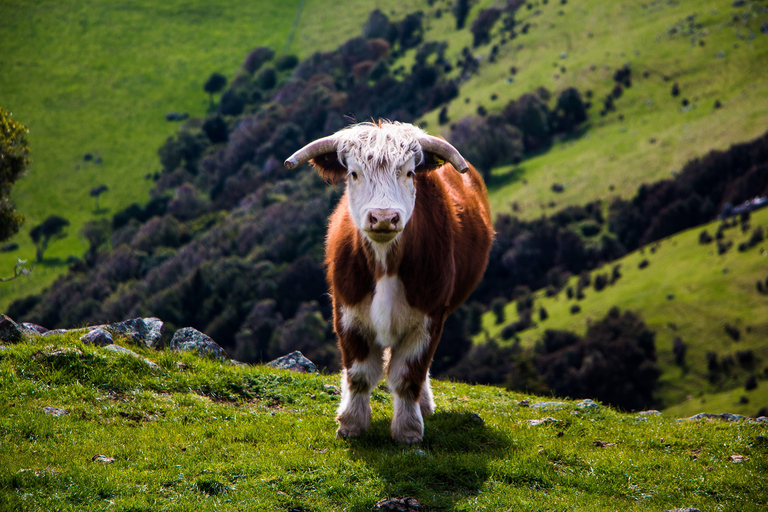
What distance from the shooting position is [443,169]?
39.9 feet

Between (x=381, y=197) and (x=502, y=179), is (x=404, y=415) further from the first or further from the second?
(x=502, y=179)

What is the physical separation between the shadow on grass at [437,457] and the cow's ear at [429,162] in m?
3.96

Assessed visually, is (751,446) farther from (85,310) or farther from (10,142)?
(85,310)

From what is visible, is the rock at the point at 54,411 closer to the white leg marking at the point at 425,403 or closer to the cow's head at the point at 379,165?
the cow's head at the point at 379,165

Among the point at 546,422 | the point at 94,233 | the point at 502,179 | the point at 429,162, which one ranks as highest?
the point at 429,162

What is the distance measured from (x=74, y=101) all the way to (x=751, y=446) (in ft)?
568

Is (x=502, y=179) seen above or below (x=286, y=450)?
below

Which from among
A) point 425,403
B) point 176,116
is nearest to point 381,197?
point 425,403

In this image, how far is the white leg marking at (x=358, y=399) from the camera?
31.2 ft

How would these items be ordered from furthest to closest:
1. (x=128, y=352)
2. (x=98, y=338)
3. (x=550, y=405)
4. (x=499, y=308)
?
(x=499, y=308) → (x=550, y=405) → (x=98, y=338) → (x=128, y=352)

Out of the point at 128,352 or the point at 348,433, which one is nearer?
the point at 348,433

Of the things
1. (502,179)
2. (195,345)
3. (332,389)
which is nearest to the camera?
(332,389)

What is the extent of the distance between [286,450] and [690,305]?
9314 centimetres

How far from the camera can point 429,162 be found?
9508 millimetres
